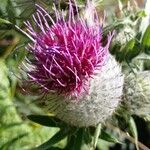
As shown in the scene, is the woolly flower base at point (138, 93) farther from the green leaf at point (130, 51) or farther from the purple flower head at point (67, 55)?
the purple flower head at point (67, 55)

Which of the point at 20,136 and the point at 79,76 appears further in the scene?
the point at 20,136

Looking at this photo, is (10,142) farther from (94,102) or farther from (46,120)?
(94,102)

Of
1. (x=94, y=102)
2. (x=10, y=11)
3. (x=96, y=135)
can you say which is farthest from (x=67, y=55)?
(x=10, y=11)

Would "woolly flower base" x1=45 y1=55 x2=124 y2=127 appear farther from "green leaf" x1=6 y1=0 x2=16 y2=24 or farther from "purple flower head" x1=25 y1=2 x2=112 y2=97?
"green leaf" x1=6 y1=0 x2=16 y2=24

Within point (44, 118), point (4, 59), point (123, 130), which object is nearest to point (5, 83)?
point (4, 59)

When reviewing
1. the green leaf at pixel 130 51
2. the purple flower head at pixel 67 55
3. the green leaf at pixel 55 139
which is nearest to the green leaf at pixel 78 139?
the green leaf at pixel 55 139

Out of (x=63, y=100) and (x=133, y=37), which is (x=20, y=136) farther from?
(x=133, y=37)
